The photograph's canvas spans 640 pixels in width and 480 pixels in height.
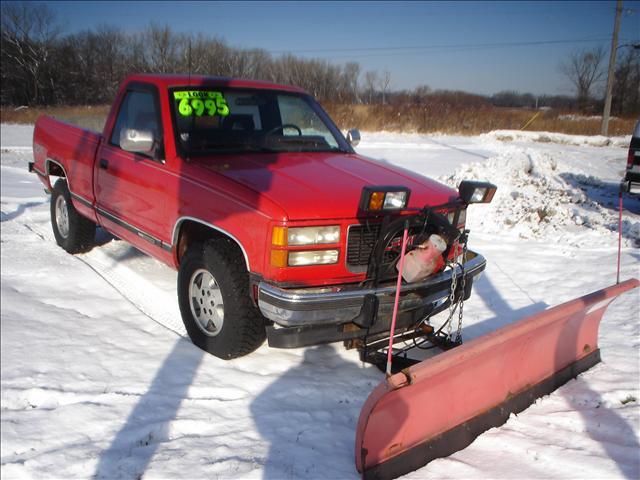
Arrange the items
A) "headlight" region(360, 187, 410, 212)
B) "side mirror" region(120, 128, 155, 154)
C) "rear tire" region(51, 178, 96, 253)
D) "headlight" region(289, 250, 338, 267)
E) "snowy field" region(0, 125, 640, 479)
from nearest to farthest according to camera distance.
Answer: "snowy field" region(0, 125, 640, 479) → "headlight" region(360, 187, 410, 212) → "headlight" region(289, 250, 338, 267) → "side mirror" region(120, 128, 155, 154) → "rear tire" region(51, 178, 96, 253)

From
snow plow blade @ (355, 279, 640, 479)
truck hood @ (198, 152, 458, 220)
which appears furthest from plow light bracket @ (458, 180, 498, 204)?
snow plow blade @ (355, 279, 640, 479)

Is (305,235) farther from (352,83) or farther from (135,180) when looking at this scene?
(352,83)

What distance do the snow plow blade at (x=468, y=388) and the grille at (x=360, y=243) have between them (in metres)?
0.92

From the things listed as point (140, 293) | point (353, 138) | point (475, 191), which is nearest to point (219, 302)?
point (140, 293)

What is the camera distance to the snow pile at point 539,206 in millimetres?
7281

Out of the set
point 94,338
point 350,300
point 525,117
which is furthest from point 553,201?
point 525,117

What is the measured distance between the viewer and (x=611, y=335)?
170 inches

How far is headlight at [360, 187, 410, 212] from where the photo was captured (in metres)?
2.83

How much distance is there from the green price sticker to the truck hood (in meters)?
0.53

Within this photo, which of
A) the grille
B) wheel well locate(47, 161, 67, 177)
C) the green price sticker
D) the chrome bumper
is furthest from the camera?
wheel well locate(47, 161, 67, 177)

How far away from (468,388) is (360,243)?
1.07 meters

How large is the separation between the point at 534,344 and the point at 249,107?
2973 millimetres

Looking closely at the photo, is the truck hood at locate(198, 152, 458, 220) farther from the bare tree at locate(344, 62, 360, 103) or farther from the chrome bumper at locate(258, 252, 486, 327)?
the bare tree at locate(344, 62, 360, 103)

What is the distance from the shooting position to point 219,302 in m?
3.56
